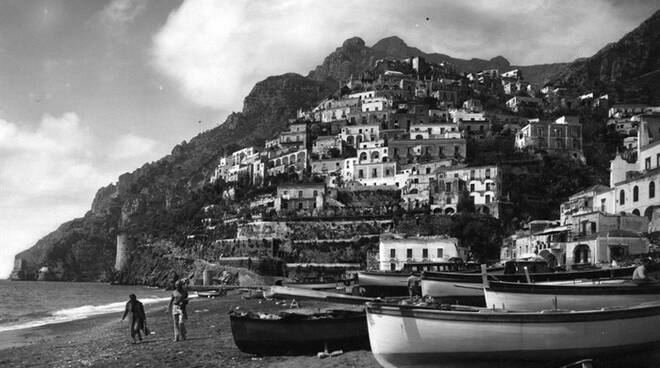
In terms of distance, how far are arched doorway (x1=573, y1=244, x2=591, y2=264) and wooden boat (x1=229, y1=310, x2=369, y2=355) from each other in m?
26.9

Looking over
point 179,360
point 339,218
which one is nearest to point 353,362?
point 179,360

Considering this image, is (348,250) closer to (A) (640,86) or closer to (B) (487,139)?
(B) (487,139)

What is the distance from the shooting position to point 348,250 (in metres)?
68.6

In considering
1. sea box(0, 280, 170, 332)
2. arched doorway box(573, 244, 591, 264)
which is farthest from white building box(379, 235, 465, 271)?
sea box(0, 280, 170, 332)

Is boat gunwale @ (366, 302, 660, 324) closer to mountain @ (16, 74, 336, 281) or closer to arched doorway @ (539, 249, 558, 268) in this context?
arched doorway @ (539, 249, 558, 268)

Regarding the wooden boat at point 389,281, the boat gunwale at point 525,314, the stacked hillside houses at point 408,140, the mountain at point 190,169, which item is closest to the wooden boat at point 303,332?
the boat gunwale at point 525,314

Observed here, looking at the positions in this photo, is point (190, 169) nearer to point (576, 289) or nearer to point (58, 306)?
point (58, 306)

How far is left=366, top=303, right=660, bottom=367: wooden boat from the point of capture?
37.3 feet

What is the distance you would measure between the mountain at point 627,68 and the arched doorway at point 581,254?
90464 mm

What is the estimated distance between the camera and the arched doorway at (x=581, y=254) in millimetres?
37219

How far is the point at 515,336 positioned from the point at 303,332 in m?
5.76

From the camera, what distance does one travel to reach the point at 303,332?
1512cm

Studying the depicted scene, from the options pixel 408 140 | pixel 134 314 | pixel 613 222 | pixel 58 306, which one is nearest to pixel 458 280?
pixel 134 314

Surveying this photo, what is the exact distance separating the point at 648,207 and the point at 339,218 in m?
39.8
